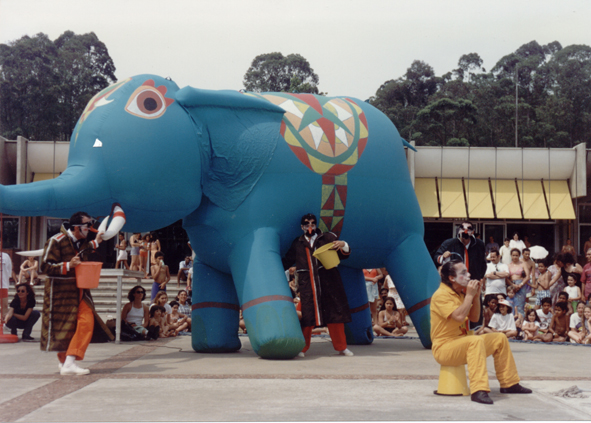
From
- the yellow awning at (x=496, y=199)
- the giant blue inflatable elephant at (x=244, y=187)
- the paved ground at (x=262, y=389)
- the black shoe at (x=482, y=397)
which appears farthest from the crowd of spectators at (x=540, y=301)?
the yellow awning at (x=496, y=199)

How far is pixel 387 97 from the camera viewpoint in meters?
42.5

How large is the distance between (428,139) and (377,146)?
2981 centimetres

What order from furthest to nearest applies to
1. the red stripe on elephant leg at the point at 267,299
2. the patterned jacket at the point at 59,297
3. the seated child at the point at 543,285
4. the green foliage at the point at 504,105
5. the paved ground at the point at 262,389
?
the green foliage at the point at 504,105 < the seated child at the point at 543,285 < the red stripe on elephant leg at the point at 267,299 < the patterned jacket at the point at 59,297 < the paved ground at the point at 262,389

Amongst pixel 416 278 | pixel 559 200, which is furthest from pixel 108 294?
pixel 559 200

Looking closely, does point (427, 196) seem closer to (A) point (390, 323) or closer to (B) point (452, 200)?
(B) point (452, 200)

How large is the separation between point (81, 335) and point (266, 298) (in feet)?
5.99

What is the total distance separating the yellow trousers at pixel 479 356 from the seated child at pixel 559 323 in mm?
5853

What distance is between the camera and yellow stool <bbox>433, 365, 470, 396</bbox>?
519 cm

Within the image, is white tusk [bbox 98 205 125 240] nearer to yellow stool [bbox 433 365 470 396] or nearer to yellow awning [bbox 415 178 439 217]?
yellow stool [bbox 433 365 470 396]

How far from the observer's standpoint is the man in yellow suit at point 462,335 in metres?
5.12

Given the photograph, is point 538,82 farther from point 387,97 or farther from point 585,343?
point 585,343

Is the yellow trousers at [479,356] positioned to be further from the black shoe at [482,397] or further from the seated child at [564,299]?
the seated child at [564,299]

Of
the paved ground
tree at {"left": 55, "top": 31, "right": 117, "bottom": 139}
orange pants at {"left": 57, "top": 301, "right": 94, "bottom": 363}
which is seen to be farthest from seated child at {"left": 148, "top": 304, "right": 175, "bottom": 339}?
tree at {"left": 55, "top": 31, "right": 117, "bottom": 139}

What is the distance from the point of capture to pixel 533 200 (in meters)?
21.7
